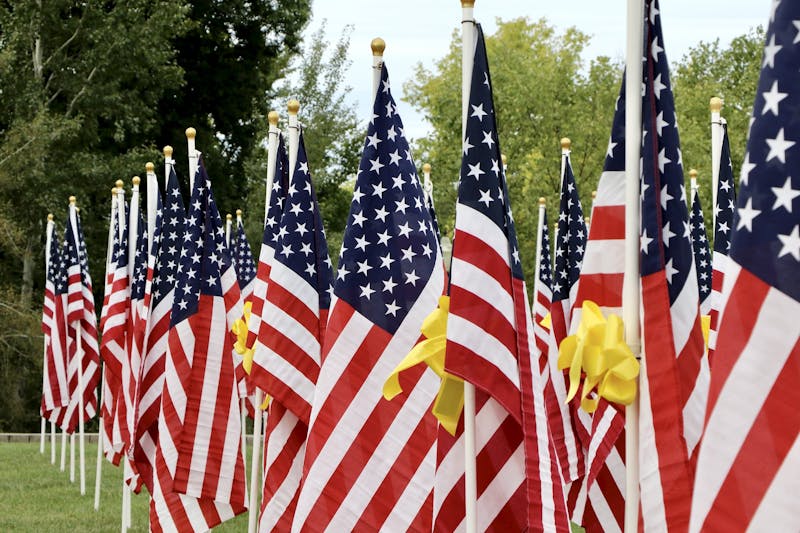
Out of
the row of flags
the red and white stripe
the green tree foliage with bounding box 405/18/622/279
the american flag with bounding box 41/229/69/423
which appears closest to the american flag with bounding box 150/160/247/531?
the row of flags

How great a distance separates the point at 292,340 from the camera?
872cm

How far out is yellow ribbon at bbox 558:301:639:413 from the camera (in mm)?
5234

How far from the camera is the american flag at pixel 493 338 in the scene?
6.01 m

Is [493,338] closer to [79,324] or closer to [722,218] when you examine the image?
[722,218]

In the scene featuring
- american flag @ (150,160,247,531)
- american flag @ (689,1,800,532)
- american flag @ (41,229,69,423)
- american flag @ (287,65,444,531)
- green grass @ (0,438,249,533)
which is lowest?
green grass @ (0,438,249,533)

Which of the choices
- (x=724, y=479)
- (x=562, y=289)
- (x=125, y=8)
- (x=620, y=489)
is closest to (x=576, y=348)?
(x=724, y=479)

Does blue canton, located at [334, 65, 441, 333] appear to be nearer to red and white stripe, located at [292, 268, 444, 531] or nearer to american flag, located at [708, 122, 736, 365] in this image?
red and white stripe, located at [292, 268, 444, 531]

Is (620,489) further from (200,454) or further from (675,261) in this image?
(675,261)

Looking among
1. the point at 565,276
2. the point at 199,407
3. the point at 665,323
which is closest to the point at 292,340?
the point at 199,407

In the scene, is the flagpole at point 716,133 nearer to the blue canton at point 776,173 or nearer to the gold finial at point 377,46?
the gold finial at point 377,46

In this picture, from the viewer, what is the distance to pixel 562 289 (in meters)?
12.2

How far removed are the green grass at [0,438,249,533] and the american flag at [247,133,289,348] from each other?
21.7 feet

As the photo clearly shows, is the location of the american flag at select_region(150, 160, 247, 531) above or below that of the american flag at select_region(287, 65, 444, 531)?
→ below

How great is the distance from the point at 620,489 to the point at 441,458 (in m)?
3.00
